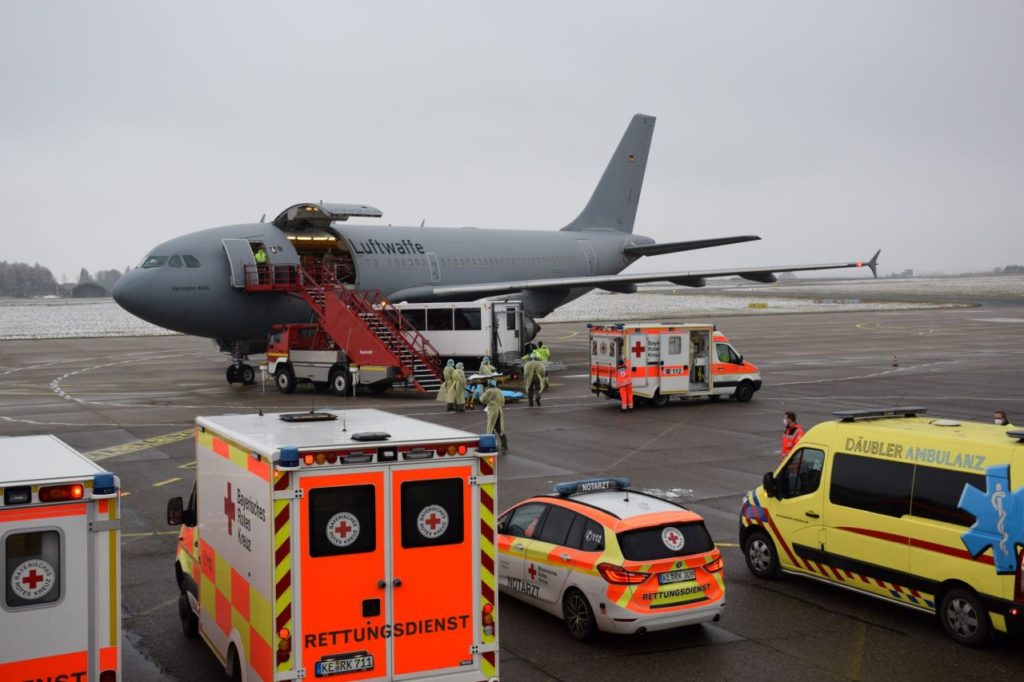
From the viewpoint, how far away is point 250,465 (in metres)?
8.05

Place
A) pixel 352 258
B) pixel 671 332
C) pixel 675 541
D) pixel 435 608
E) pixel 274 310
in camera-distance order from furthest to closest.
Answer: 1. pixel 352 258
2. pixel 274 310
3. pixel 671 332
4. pixel 675 541
5. pixel 435 608

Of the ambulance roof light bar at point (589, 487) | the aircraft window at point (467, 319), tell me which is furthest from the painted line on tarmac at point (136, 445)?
the ambulance roof light bar at point (589, 487)

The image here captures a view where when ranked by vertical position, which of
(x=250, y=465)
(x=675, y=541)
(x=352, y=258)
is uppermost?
(x=352, y=258)

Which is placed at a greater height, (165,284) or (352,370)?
(165,284)

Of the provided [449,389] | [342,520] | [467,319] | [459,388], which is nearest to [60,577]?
[342,520]

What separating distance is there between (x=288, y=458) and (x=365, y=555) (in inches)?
38.5

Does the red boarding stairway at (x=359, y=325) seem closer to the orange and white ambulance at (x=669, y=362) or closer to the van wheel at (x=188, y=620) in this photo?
the orange and white ambulance at (x=669, y=362)

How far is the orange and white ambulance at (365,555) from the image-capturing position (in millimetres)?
7504

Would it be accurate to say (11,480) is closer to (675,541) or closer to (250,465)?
(250,465)

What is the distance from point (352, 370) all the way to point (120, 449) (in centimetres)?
1044

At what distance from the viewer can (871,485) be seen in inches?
448

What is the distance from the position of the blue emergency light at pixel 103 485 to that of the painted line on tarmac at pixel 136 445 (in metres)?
14.2

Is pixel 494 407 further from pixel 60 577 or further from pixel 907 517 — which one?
pixel 60 577

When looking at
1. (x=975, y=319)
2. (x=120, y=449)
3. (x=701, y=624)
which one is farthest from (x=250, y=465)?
(x=975, y=319)
